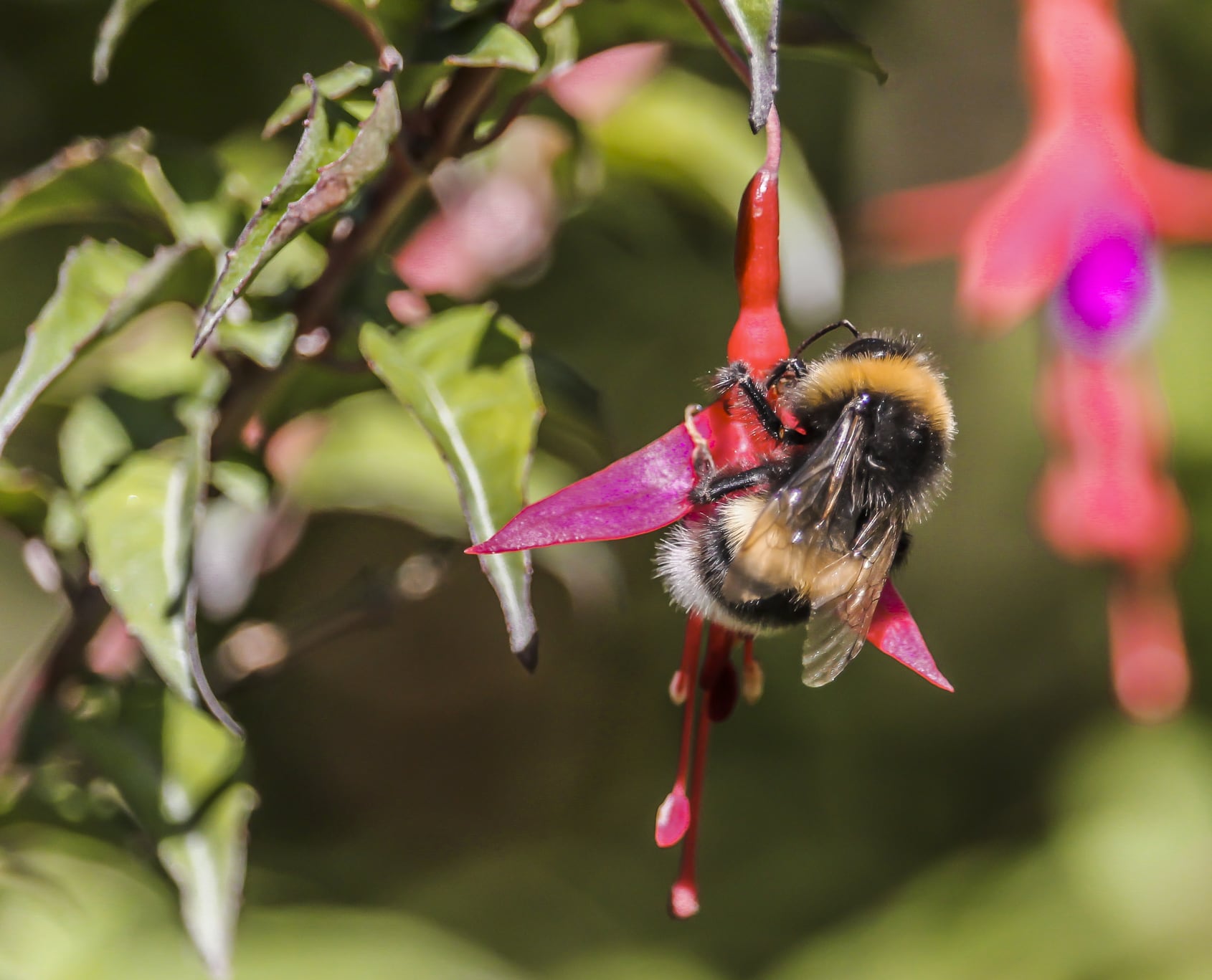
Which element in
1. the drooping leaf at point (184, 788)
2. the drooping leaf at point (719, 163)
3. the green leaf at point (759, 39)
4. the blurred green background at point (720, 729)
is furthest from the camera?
the blurred green background at point (720, 729)

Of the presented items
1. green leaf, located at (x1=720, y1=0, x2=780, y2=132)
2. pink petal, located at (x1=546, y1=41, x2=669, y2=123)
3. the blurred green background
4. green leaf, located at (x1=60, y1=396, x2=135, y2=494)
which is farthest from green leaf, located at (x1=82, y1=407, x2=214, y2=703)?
the blurred green background

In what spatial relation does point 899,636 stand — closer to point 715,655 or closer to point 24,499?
point 715,655

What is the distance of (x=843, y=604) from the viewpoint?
0.50m

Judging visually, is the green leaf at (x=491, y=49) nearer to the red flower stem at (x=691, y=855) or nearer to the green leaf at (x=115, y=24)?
the green leaf at (x=115, y=24)

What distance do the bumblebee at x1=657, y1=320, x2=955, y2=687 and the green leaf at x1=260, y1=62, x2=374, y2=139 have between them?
17cm

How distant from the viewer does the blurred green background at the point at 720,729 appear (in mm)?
1015

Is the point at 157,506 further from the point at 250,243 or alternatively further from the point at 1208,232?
the point at 1208,232

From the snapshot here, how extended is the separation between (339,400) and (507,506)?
17 cm

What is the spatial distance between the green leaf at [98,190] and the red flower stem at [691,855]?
0.28 meters

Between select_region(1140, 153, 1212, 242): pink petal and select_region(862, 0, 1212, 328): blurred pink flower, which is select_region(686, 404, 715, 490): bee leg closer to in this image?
select_region(862, 0, 1212, 328): blurred pink flower

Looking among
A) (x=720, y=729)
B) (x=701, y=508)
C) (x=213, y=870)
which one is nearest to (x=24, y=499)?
(x=213, y=870)

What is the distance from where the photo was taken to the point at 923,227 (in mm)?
780

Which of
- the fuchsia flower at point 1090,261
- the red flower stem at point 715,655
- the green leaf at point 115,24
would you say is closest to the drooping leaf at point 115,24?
the green leaf at point 115,24

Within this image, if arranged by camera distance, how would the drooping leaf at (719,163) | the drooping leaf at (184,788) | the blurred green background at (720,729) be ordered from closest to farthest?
1. the drooping leaf at (184,788)
2. the drooping leaf at (719,163)
3. the blurred green background at (720,729)
